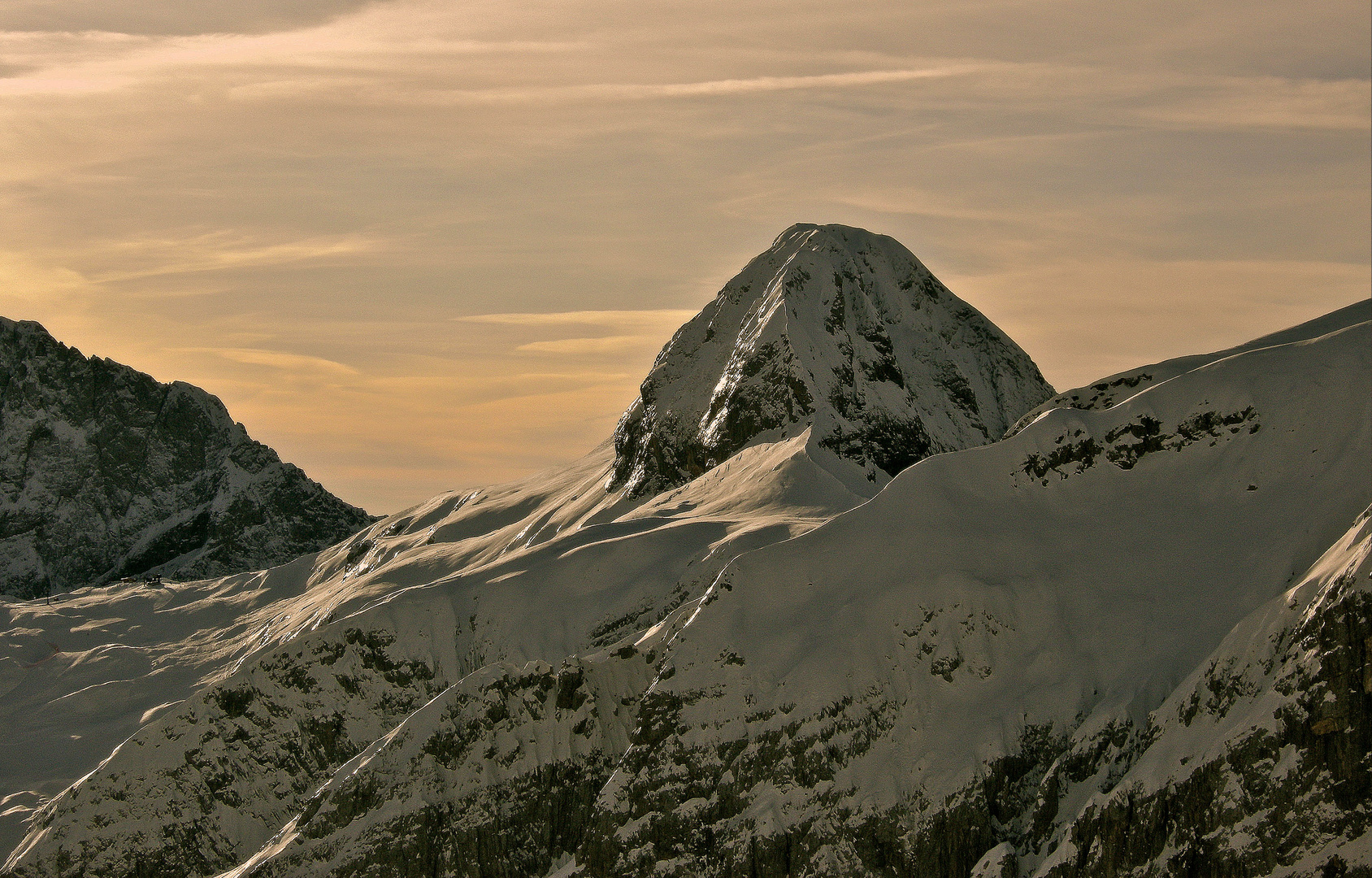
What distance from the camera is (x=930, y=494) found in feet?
342

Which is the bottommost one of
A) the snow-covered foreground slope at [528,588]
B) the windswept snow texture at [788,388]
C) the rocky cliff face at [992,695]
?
the rocky cliff face at [992,695]

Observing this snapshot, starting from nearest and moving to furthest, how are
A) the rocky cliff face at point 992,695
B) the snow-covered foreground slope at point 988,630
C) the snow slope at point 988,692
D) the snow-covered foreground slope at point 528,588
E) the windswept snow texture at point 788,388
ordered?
the rocky cliff face at point 992,695, the snow slope at point 988,692, the snow-covered foreground slope at point 988,630, the snow-covered foreground slope at point 528,588, the windswept snow texture at point 788,388

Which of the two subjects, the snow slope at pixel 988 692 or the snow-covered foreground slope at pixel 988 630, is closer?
the snow slope at pixel 988 692

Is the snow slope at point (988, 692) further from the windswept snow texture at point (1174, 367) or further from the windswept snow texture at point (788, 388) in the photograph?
the windswept snow texture at point (788, 388)

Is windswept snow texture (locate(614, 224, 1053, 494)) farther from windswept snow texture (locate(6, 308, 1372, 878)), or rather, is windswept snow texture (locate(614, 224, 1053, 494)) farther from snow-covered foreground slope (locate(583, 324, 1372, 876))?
snow-covered foreground slope (locate(583, 324, 1372, 876))

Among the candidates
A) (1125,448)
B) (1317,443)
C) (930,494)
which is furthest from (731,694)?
(1317,443)

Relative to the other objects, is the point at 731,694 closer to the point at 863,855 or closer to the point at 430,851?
the point at 863,855

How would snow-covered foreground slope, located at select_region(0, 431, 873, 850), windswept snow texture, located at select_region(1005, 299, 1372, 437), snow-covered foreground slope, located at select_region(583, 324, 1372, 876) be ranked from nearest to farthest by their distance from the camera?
snow-covered foreground slope, located at select_region(583, 324, 1372, 876) → windswept snow texture, located at select_region(1005, 299, 1372, 437) → snow-covered foreground slope, located at select_region(0, 431, 873, 850)

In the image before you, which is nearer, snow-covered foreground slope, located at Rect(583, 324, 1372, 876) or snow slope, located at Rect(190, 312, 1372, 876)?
snow slope, located at Rect(190, 312, 1372, 876)

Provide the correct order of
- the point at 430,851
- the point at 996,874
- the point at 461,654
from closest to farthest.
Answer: the point at 996,874 → the point at 430,851 → the point at 461,654

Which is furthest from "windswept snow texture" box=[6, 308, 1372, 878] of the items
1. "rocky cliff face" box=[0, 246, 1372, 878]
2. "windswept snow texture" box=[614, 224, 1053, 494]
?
"windswept snow texture" box=[614, 224, 1053, 494]

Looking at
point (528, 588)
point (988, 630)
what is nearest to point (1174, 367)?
point (988, 630)

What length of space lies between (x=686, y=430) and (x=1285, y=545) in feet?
313

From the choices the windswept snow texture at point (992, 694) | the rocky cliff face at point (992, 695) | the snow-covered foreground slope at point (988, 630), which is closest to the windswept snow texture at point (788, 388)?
the rocky cliff face at point (992, 695)
